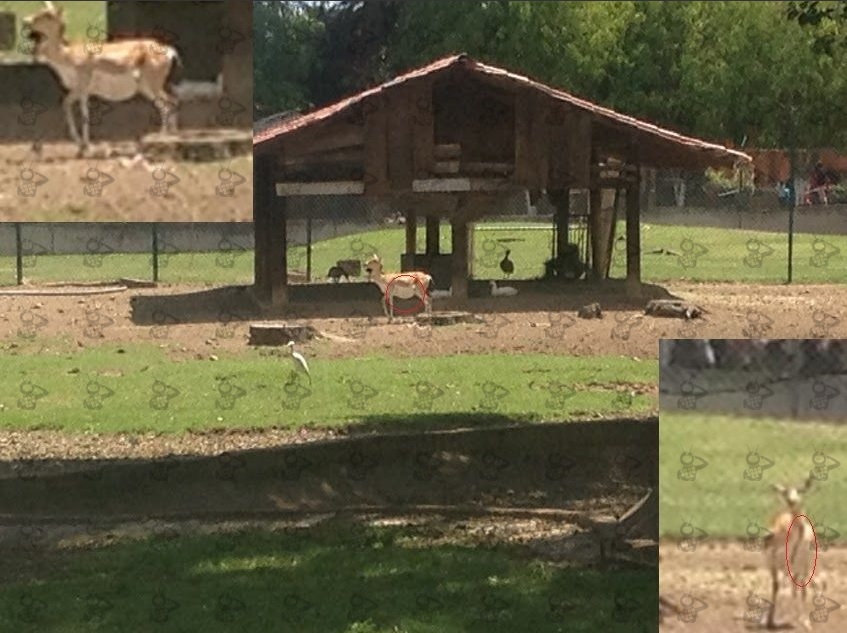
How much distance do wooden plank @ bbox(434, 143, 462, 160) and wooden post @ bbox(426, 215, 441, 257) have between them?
0.34 meters

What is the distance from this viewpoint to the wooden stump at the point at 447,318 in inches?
312

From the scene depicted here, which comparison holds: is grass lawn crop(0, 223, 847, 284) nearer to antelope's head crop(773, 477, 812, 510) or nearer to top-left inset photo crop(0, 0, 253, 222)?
top-left inset photo crop(0, 0, 253, 222)

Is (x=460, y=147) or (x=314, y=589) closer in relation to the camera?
(x=314, y=589)

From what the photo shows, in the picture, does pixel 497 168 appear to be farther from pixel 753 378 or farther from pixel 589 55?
pixel 753 378

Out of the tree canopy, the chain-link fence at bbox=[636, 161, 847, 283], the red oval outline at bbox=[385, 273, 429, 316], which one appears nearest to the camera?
the tree canopy

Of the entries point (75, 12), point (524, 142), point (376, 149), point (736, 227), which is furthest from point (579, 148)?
point (75, 12)

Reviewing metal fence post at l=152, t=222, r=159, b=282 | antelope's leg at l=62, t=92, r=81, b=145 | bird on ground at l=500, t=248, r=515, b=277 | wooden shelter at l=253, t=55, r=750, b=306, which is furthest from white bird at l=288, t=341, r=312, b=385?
antelope's leg at l=62, t=92, r=81, b=145

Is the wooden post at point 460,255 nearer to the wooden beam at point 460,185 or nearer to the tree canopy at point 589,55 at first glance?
the wooden beam at point 460,185

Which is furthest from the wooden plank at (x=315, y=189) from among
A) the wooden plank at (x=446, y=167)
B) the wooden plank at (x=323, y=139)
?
the wooden plank at (x=446, y=167)

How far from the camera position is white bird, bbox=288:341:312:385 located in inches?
327

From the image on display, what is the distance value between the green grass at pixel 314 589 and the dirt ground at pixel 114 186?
156 cm

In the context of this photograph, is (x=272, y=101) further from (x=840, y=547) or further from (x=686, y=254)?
(x=840, y=547)

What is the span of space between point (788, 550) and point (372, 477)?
3.78 metres

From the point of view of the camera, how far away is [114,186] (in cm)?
673
